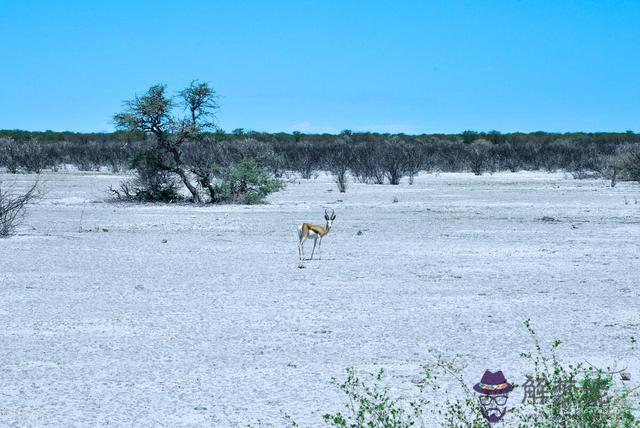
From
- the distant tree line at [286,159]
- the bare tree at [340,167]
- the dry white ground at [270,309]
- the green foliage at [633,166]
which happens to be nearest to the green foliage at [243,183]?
the distant tree line at [286,159]

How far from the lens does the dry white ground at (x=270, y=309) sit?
6.17 meters

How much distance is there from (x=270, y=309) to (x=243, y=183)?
1646cm

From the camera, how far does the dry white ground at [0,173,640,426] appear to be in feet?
20.2

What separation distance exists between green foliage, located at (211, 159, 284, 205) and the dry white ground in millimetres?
6016

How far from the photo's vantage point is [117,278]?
11.2m

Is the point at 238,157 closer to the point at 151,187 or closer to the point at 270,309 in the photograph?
the point at 151,187

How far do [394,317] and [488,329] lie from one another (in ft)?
3.28

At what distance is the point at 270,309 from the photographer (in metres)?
9.10

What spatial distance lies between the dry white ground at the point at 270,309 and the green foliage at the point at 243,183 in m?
6.02

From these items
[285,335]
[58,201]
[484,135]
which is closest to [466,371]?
[285,335]

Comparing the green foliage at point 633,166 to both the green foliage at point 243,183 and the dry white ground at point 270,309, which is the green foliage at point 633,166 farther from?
the dry white ground at point 270,309

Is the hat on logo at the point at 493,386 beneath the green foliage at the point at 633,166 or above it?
beneath

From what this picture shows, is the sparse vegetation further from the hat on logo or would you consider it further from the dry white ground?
the hat on logo

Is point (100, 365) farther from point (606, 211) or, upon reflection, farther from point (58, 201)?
point (58, 201)
